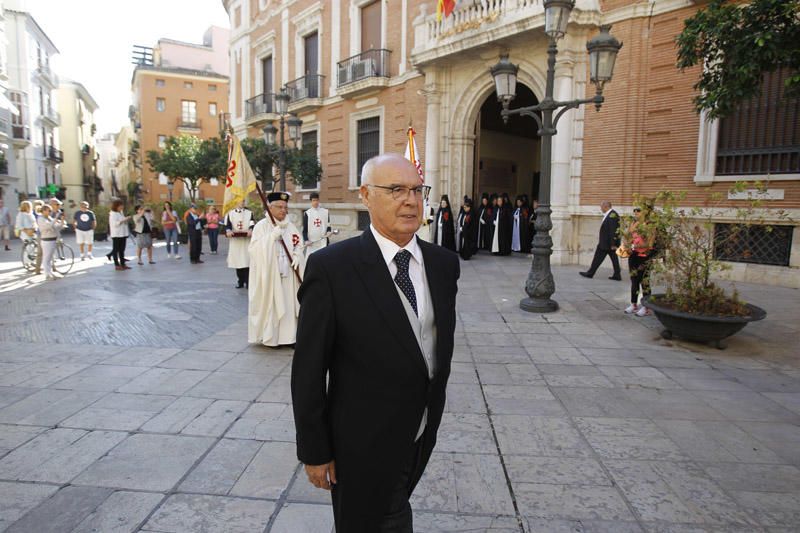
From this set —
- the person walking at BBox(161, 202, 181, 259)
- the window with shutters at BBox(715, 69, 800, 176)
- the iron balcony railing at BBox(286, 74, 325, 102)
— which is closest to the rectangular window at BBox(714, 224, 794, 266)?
the window with shutters at BBox(715, 69, 800, 176)

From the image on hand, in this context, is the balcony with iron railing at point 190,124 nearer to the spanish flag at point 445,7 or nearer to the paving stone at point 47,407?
the spanish flag at point 445,7

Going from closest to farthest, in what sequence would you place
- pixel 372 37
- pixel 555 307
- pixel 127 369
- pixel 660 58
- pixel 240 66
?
pixel 127 369, pixel 555 307, pixel 660 58, pixel 372 37, pixel 240 66

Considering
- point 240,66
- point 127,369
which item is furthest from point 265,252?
point 240,66

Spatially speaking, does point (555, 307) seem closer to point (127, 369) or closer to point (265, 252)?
point (265, 252)

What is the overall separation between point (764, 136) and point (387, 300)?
37.1 feet

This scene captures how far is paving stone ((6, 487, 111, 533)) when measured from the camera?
2449mm

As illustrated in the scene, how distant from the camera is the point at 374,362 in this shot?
1.65 m

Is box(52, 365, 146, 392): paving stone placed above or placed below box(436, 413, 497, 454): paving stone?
below

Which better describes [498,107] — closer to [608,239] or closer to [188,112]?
[608,239]

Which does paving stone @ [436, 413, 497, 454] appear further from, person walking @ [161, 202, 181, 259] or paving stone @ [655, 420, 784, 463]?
person walking @ [161, 202, 181, 259]

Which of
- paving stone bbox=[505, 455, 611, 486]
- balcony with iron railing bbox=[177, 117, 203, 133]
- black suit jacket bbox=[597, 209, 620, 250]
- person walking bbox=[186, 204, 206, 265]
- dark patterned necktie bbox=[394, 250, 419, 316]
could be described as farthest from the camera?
balcony with iron railing bbox=[177, 117, 203, 133]

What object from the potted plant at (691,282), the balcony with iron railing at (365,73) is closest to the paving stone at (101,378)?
the potted plant at (691,282)

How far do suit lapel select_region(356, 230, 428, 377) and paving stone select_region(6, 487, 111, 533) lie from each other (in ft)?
6.77

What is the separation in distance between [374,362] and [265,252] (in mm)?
4360
